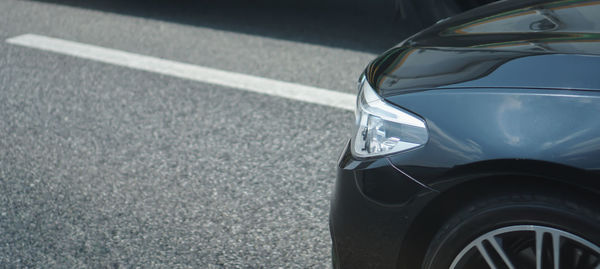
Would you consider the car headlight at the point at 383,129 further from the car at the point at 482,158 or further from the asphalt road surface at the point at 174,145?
the asphalt road surface at the point at 174,145

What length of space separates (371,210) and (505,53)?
639mm

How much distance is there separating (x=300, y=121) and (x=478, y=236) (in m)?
2.24

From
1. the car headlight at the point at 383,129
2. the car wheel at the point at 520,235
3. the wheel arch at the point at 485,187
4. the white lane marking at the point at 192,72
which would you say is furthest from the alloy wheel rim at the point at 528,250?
the white lane marking at the point at 192,72

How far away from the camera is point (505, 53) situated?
74.7 inches

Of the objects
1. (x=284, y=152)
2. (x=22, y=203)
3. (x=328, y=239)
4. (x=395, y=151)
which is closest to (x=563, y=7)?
(x=395, y=151)

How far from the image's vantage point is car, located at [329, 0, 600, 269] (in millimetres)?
1649

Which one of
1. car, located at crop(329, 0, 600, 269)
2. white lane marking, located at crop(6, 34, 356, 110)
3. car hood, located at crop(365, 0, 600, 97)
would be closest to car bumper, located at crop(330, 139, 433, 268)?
car, located at crop(329, 0, 600, 269)

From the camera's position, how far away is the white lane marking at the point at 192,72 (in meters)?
4.29

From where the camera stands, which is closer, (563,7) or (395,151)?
(395,151)

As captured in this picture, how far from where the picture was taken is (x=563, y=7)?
7.25ft

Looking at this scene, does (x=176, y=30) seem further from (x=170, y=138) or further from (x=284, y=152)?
(x=284, y=152)

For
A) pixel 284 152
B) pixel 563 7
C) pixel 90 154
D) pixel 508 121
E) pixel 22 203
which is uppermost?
pixel 563 7

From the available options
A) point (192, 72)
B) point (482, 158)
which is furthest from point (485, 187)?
point (192, 72)

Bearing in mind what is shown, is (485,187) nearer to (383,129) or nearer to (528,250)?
(528,250)
